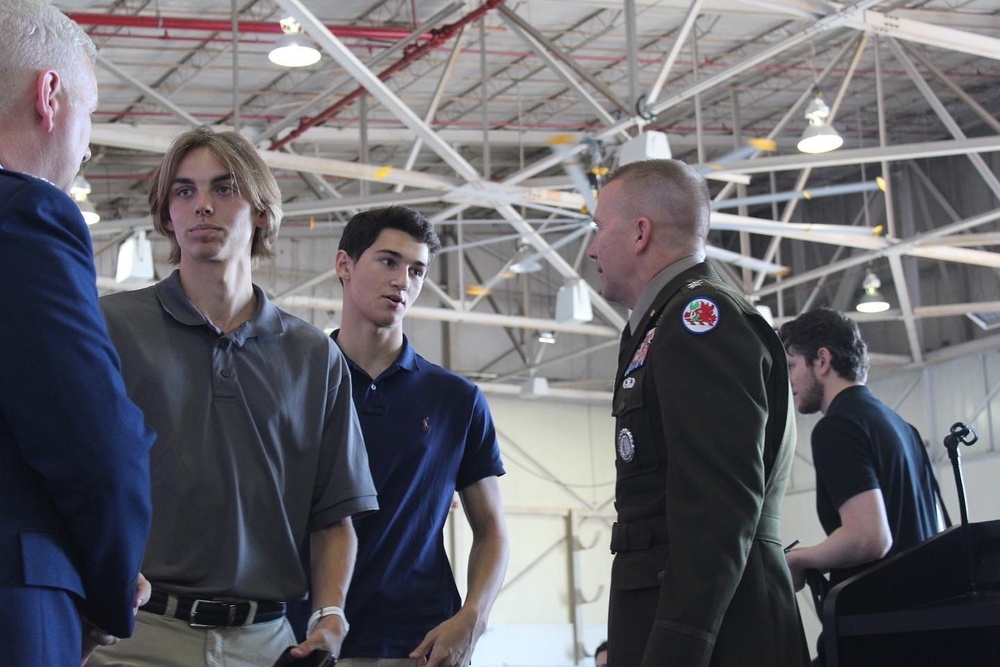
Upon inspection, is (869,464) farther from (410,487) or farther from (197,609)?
(197,609)

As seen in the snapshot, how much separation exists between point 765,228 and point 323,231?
9705mm

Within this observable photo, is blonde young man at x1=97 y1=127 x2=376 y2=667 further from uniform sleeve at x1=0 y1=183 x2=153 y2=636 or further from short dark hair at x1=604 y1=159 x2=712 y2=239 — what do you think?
short dark hair at x1=604 y1=159 x2=712 y2=239

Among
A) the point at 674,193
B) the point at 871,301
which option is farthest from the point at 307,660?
the point at 871,301

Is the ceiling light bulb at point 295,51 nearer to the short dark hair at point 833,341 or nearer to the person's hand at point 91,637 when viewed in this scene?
the short dark hair at point 833,341

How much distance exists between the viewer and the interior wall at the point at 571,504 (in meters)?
20.2

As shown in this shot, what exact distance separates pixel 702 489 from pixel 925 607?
0.58 metres

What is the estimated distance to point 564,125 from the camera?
60.0 feet

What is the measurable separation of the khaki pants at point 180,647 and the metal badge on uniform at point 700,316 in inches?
42.6

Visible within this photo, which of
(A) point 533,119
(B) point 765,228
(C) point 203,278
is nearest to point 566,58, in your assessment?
(B) point 765,228

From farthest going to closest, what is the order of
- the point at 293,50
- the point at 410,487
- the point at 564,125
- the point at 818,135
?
the point at 564,125, the point at 818,135, the point at 293,50, the point at 410,487

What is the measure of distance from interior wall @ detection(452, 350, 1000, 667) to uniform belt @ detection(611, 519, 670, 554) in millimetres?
17809

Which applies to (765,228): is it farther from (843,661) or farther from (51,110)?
(51,110)

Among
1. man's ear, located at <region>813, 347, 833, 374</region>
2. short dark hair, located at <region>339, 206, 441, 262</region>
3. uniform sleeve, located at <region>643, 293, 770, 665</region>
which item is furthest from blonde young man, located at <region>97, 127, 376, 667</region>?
man's ear, located at <region>813, 347, 833, 374</region>

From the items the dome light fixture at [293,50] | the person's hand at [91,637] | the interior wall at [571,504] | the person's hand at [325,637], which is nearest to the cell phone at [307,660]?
the person's hand at [325,637]
